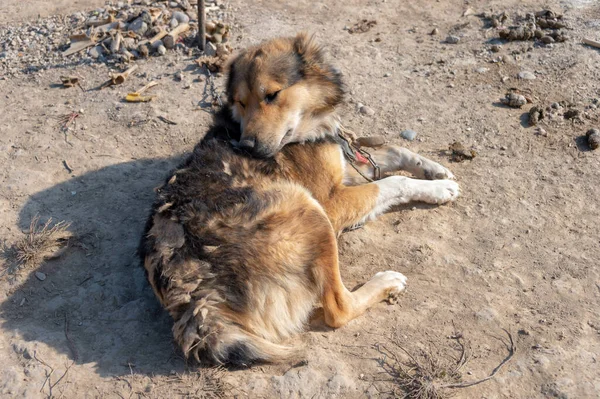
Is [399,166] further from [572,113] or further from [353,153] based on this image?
[572,113]

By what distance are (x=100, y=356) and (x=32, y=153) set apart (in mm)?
2825

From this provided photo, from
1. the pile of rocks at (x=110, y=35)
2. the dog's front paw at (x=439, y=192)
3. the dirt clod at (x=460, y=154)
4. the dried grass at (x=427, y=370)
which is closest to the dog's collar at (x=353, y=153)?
the dog's front paw at (x=439, y=192)

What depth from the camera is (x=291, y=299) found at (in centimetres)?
361

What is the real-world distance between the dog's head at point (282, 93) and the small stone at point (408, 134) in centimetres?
117

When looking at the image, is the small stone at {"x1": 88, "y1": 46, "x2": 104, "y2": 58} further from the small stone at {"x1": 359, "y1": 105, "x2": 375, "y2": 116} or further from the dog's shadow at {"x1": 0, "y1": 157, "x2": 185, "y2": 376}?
the small stone at {"x1": 359, "y1": 105, "x2": 375, "y2": 116}

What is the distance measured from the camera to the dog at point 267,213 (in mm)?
3375

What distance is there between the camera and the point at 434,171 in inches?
199

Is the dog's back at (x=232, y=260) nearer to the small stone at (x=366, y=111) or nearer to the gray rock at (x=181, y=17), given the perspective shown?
the small stone at (x=366, y=111)

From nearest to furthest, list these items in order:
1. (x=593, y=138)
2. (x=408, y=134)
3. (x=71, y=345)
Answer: (x=71, y=345) < (x=593, y=138) < (x=408, y=134)

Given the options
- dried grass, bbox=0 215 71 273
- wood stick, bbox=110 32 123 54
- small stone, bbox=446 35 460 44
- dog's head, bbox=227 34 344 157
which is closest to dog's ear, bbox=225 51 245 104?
dog's head, bbox=227 34 344 157

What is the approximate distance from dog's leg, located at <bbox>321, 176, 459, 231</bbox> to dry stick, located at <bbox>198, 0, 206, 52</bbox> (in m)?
3.36

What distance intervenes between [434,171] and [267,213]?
1.99 m

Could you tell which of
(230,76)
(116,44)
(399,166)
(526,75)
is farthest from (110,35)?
(526,75)

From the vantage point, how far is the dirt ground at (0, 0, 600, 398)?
3.43 meters
